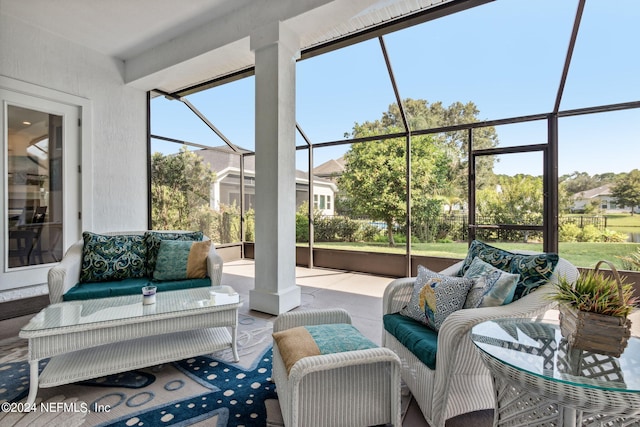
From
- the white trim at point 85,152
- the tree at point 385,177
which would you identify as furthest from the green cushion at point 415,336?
the white trim at point 85,152

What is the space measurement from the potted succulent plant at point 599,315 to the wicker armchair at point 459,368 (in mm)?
232

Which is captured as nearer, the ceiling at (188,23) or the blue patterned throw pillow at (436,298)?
the blue patterned throw pillow at (436,298)

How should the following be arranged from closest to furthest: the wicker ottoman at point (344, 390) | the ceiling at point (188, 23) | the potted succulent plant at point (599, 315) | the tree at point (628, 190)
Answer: the potted succulent plant at point (599, 315) → the wicker ottoman at point (344, 390) → the ceiling at point (188, 23) → the tree at point (628, 190)

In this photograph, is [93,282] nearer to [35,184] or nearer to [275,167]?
[35,184]

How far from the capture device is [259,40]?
345 centimetres

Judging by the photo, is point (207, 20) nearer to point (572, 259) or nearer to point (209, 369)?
point (209, 369)

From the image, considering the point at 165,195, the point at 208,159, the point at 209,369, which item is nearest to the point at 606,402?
the point at 209,369

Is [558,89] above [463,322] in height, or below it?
above

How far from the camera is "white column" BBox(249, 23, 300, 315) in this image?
11.2ft

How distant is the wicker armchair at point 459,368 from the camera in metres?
1.50

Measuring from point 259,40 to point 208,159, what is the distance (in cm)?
347

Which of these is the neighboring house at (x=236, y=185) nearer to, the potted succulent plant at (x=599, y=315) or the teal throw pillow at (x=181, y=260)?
the teal throw pillow at (x=181, y=260)

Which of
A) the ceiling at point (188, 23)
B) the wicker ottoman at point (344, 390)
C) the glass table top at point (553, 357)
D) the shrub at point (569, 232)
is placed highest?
the ceiling at point (188, 23)

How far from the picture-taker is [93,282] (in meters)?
2.96
